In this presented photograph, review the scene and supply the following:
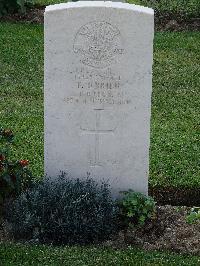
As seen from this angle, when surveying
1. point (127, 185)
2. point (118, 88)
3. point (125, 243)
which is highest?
point (118, 88)

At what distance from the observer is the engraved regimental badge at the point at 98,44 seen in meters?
6.28

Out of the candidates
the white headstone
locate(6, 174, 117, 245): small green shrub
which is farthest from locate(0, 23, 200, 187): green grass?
locate(6, 174, 117, 245): small green shrub

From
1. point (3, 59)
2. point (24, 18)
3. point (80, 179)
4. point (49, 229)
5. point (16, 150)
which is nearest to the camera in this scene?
point (49, 229)

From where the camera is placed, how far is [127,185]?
6.68 m

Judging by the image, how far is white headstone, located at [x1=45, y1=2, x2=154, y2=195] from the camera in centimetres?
627

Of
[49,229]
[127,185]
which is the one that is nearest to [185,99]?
[127,185]

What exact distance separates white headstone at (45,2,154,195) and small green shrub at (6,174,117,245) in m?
0.31

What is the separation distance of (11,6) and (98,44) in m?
6.99

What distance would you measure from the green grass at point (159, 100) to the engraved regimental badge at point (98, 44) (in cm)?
161

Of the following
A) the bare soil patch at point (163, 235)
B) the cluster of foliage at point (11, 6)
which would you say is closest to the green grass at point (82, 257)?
the bare soil patch at point (163, 235)

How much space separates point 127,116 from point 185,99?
353 centimetres

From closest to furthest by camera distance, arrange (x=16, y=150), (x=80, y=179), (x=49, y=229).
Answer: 1. (x=49, y=229)
2. (x=80, y=179)
3. (x=16, y=150)

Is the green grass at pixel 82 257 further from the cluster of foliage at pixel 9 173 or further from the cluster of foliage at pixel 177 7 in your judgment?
the cluster of foliage at pixel 177 7

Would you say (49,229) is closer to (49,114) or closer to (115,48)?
(49,114)
